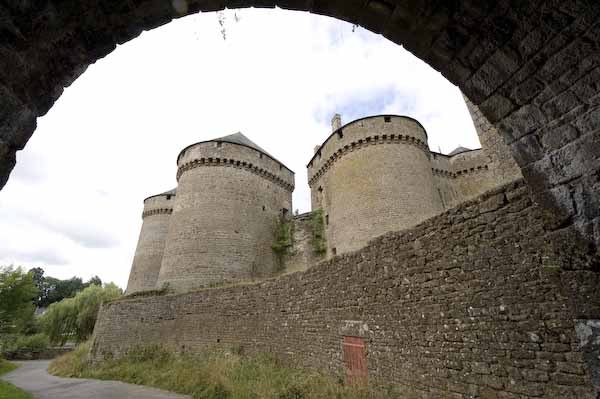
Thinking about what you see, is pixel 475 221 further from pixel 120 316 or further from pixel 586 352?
pixel 120 316

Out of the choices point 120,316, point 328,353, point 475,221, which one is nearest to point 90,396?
point 120,316

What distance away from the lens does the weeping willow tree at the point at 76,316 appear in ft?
76.0

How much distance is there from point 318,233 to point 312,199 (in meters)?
2.63

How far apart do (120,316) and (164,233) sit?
9.51 m

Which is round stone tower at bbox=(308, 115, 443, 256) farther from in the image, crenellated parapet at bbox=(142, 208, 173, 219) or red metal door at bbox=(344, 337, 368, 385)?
crenellated parapet at bbox=(142, 208, 173, 219)

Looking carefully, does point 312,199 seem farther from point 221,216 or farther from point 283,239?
point 221,216

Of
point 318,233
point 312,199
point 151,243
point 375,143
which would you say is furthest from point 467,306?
point 151,243

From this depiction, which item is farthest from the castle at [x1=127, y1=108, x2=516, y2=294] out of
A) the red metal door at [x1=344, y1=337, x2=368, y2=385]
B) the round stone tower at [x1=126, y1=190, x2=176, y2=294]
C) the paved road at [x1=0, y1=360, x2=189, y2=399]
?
the red metal door at [x1=344, y1=337, x2=368, y2=385]

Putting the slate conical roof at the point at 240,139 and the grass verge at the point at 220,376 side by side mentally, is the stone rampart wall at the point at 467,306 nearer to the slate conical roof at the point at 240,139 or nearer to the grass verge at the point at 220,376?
the grass verge at the point at 220,376

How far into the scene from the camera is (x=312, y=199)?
18.7 m

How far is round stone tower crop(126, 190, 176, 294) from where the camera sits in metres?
20.4

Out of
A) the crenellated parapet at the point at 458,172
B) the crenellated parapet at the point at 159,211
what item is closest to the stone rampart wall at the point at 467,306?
the crenellated parapet at the point at 458,172

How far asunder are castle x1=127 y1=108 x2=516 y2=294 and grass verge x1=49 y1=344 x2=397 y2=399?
3.92m

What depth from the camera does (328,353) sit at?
19.9 ft
